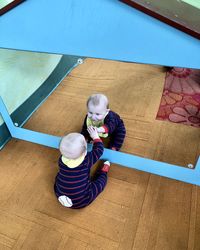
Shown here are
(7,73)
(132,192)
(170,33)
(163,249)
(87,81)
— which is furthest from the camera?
(87,81)

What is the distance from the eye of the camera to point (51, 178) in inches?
47.4

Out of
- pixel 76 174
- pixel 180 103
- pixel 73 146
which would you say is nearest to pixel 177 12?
pixel 73 146

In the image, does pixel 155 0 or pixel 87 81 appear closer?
pixel 155 0

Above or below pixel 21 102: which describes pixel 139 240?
below

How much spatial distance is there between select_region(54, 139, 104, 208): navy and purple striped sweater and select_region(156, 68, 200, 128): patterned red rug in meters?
0.59

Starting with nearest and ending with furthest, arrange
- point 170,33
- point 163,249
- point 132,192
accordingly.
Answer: point 170,33
point 163,249
point 132,192

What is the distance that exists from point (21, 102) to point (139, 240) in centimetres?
97

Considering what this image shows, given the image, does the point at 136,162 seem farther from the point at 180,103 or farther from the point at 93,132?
the point at 180,103

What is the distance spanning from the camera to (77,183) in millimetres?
977

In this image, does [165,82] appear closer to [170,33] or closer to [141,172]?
[141,172]

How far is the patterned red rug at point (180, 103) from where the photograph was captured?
1373mm

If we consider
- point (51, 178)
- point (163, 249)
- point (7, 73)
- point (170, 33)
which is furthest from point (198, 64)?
point (7, 73)

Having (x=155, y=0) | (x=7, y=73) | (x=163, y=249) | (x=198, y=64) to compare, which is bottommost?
(x=163, y=249)

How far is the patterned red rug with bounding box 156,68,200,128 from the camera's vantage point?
1373mm
